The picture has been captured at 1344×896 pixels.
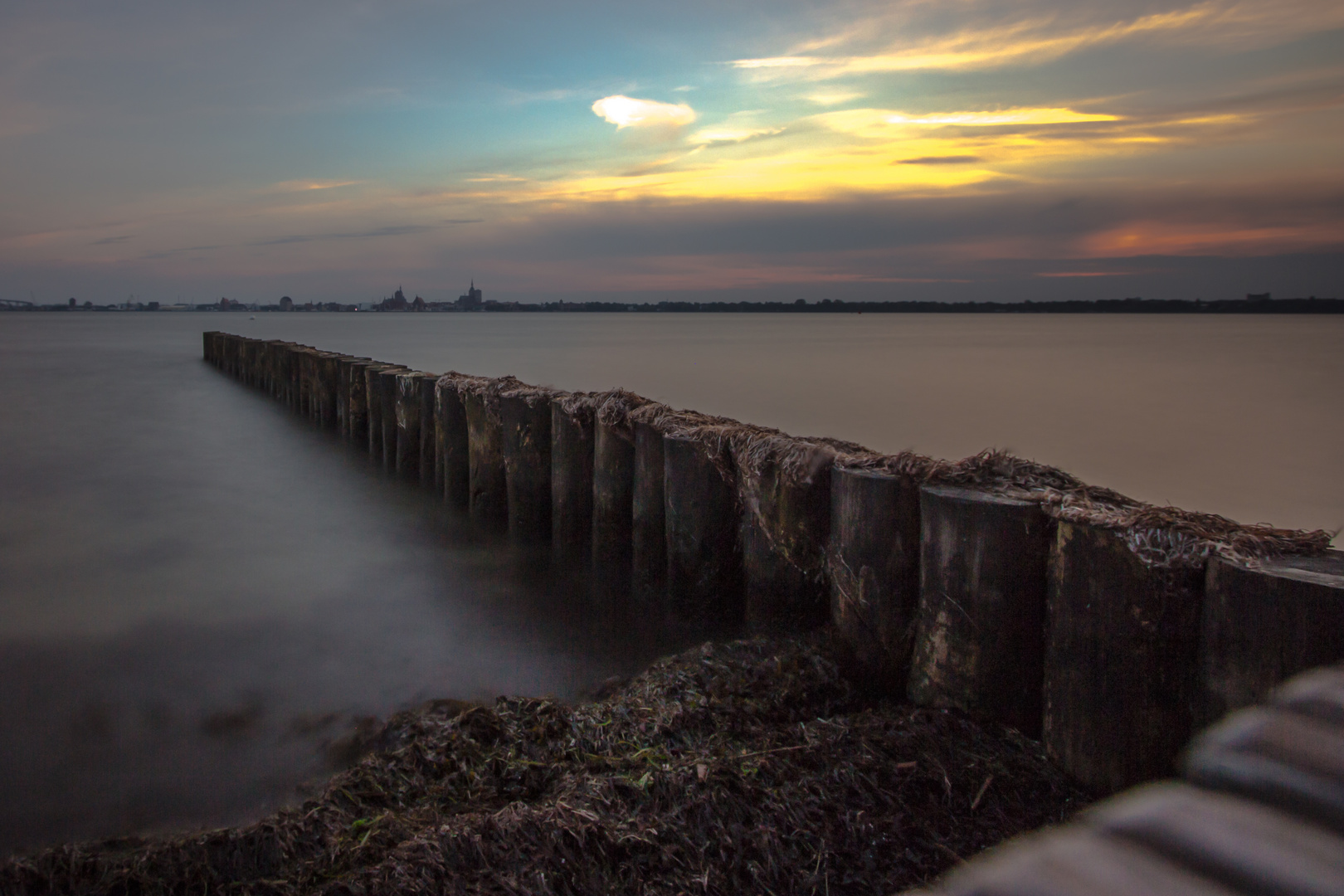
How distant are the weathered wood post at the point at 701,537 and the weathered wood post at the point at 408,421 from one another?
4.54 meters

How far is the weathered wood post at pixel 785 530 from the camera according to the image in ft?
11.4

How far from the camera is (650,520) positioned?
4578 millimetres

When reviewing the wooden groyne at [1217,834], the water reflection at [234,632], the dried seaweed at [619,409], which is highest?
the dried seaweed at [619,409]

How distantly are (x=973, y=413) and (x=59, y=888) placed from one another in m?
16.4

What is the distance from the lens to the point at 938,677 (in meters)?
2.80

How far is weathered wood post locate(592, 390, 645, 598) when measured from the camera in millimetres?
4871

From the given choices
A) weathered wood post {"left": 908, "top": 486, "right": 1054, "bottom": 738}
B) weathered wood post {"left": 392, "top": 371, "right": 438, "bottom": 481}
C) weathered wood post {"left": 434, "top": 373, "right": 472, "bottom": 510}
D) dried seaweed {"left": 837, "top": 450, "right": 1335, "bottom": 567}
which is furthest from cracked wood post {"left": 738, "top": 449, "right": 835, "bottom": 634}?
weathered wood post {"left": 392, "top": 371, "right": 438, "bottom": 481}

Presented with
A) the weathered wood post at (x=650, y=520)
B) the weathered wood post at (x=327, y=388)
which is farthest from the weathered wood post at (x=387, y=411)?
the weathered wood post at (x=650, y=520)

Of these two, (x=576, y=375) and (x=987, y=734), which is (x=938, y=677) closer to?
(x=987, y=734)

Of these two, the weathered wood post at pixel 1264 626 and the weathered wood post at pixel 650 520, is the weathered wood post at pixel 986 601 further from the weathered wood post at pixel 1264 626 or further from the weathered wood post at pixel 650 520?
the weathered wood post at pixel 650 520

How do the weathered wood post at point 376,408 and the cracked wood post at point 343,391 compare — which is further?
the cracked wood post at point 343,391

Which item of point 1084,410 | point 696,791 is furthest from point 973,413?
point 696,791

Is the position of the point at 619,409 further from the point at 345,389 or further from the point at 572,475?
the point at 345,389

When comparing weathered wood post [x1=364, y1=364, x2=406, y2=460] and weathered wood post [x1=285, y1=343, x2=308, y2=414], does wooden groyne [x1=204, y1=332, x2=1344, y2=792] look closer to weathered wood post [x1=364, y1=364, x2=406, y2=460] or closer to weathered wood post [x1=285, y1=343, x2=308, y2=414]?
weathered wood post [x1=364, y1=364, x2=406, y2=460]
